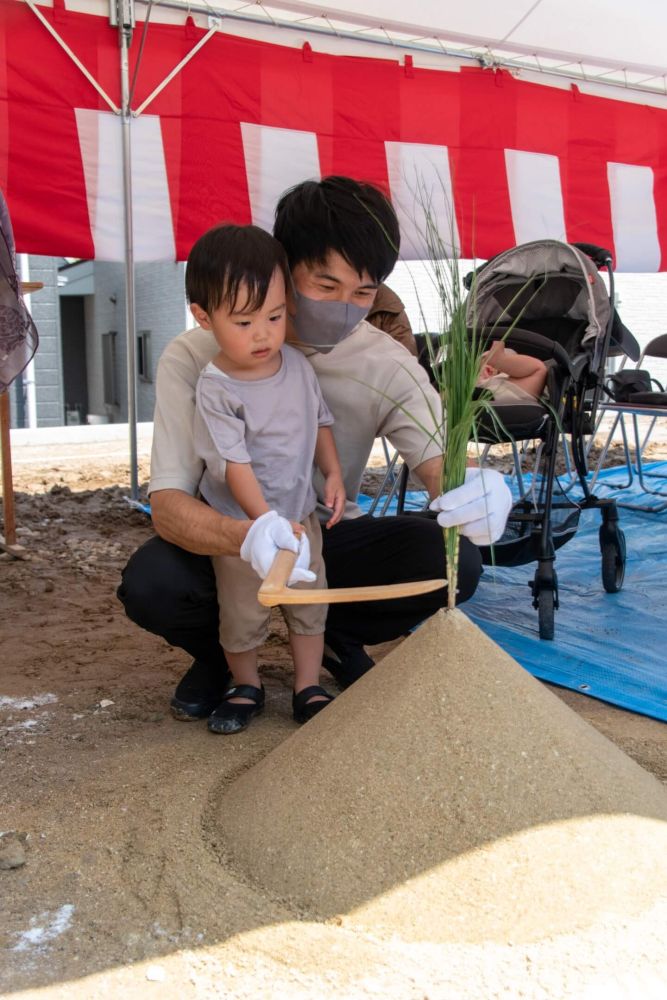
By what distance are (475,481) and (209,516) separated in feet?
1.62

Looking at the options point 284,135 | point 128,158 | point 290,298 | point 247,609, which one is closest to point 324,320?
point 290,298

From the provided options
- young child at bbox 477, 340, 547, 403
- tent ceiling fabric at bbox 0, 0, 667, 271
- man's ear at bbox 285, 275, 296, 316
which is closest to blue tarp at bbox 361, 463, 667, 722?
young child at bbox 477, 340, 547, 403

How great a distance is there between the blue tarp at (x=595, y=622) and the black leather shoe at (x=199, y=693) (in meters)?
0.86

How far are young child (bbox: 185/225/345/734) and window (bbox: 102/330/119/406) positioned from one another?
10.3m

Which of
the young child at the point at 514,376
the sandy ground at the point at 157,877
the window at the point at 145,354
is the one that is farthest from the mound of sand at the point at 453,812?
the window at the point at 145,354

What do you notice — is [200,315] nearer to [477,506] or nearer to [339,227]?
[339,227]

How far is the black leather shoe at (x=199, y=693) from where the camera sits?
6.52ft

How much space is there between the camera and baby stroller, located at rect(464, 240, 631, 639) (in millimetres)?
2578

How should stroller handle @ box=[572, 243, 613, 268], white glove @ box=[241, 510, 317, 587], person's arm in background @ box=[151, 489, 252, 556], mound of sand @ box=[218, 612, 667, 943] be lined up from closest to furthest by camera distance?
mound of sand @ box=[218, 612, 667, 943] < white glove @ box=[241, 510, 317, 587] < person's arm in background @ box=[151, 489, 252, 556] < stroller handle @ box=[572, 243, 613, 268]

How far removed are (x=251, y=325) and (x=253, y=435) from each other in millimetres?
229

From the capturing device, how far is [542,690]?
152 cm

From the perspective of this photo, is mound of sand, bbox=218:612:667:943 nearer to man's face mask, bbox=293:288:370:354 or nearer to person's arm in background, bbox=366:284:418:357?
man's face mask, bbox=293:288:370:354

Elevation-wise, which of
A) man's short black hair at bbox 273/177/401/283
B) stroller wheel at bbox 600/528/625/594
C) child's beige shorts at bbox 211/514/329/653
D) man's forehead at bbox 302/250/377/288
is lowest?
stroller wheel at bbox 600/528/625/594

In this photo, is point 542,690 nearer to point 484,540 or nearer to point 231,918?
point 484,540
